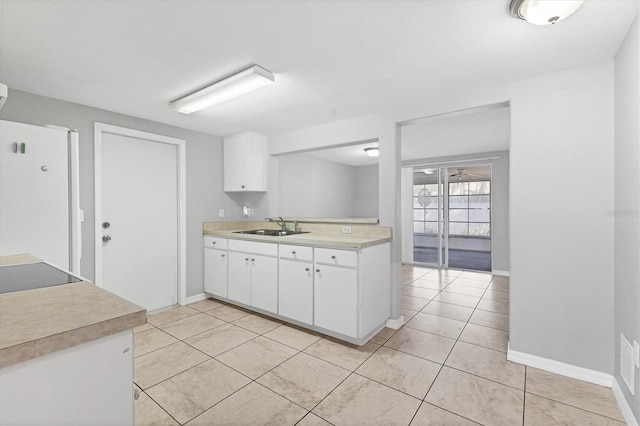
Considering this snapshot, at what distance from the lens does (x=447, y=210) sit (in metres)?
5.95

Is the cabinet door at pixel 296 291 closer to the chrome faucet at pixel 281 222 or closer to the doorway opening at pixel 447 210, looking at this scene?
the chrome faucet at pixel 281 222

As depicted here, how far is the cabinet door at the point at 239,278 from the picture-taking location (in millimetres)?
3385

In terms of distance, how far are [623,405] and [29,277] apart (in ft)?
10.6

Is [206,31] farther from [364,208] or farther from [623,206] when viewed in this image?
[364,208]

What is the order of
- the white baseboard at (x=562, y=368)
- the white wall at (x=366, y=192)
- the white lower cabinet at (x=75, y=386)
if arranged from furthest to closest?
the white wall at (x=366, y=192), the white baseboard at (x=562, y=368), the white lower cabinet at (x=75, y=386)

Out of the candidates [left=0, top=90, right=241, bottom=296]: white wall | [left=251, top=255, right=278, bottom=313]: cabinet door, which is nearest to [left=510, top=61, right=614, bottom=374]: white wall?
[left=251, top=255, right=278, bottom=313]: cabinet door

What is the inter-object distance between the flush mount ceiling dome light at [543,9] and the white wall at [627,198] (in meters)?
0.48

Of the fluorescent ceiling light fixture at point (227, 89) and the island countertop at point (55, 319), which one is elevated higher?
the fluorescent ceiling light fixture at point (227, 89)

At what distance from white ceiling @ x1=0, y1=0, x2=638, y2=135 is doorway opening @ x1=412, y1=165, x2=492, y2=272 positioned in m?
3.80

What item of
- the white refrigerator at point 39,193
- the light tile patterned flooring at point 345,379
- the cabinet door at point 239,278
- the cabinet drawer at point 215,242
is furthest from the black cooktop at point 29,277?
the cabinet drawer at point 215,242

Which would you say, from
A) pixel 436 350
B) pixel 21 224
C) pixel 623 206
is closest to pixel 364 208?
pixel 436 350

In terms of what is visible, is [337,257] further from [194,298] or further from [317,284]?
[194,298]

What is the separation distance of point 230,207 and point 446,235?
13.8ft

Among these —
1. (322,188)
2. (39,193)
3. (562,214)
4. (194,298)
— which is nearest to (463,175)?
(322,188)
